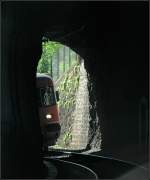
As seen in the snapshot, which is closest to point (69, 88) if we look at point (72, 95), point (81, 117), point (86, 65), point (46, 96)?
point (72, 95)

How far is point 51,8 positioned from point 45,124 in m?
5.54

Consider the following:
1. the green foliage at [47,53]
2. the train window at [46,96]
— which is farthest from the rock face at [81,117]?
the train window at [46,96]

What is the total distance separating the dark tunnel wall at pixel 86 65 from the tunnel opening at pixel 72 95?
1.81 metres

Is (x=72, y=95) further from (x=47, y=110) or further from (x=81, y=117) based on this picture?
(x=47, y=110)

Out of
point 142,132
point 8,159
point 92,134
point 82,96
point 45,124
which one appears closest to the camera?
point 8,159

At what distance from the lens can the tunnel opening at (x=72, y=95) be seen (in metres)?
20.6

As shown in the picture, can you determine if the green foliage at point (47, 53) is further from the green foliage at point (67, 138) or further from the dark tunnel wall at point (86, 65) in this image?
the green foliage at point (67, 138)

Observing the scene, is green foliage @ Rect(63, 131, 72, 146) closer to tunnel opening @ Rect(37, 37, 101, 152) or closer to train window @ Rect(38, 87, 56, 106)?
tunnel opening @ Rect(37, 37, 101, 152)

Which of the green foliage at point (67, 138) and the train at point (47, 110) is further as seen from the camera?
the green foliage at point (67, 138)

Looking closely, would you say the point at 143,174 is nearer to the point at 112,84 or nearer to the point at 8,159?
the point at 8,159

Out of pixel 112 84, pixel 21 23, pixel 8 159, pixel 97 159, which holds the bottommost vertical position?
pixel 97 159

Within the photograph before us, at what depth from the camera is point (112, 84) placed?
17.5 m

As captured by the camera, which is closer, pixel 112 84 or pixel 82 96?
pixel 112 84

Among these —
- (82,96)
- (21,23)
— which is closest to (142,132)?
(21,23)
